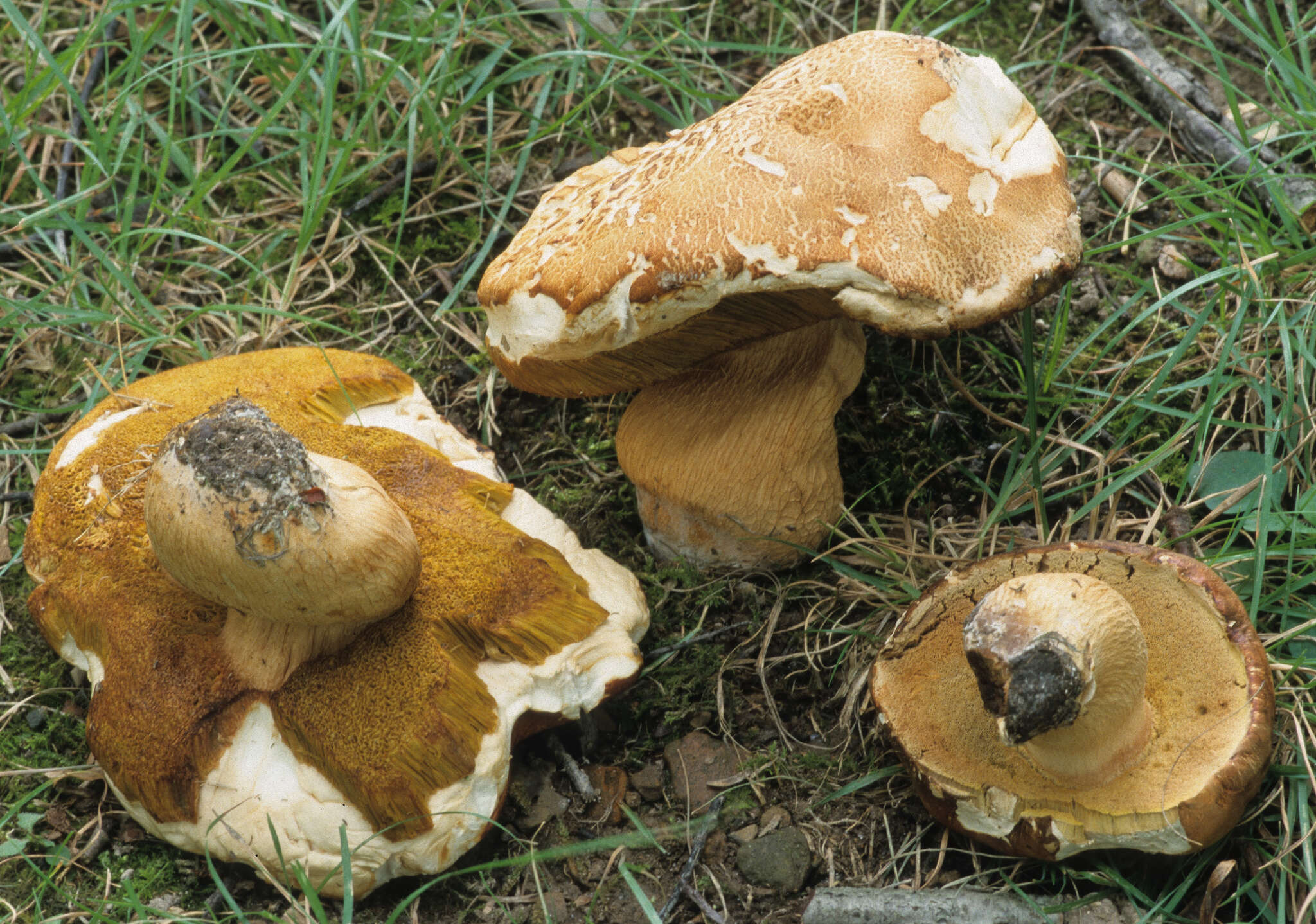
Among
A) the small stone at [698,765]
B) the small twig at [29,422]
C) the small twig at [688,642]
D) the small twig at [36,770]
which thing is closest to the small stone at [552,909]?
the small stone at [698,765]

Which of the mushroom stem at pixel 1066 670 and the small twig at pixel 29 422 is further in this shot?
the small twig at pixel 29 422

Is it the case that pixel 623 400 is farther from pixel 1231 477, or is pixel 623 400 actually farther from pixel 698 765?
pixel 1231 477

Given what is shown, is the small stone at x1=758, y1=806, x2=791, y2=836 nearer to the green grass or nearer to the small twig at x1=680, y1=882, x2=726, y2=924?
the green grass

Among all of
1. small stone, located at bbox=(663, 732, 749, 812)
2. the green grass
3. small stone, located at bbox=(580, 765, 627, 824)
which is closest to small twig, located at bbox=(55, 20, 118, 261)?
the green grass

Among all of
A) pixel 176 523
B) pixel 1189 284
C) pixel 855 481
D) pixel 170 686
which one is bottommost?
pixel 855 481

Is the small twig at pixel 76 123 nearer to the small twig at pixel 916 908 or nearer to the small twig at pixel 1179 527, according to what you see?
the small twig at pixel 916 908

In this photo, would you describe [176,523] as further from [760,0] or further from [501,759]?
[760,0]

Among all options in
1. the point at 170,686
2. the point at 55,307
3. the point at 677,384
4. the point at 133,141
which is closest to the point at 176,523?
the point at 170,686
